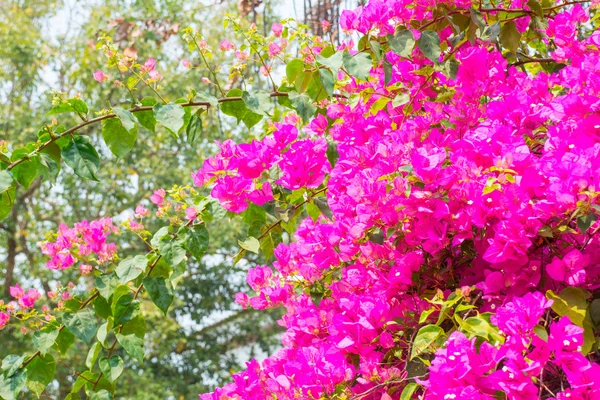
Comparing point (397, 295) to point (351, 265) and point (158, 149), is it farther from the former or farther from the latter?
point (158, 149)

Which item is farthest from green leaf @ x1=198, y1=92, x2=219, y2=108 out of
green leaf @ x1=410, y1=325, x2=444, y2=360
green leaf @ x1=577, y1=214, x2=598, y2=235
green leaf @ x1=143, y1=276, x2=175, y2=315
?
green leaf @ x1=577, y1=214, x2=598, y2=235

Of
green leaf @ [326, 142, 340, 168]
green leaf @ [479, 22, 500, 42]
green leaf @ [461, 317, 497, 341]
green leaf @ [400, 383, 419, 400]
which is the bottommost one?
green leaf @ [400, 383, 419, 400]

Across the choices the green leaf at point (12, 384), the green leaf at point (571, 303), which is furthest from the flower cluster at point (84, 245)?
the green leaf at point (571, 303)

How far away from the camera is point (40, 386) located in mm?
1412

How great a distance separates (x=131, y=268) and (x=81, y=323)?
0.15 metres

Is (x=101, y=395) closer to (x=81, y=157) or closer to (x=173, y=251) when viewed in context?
(x=173, y=251)

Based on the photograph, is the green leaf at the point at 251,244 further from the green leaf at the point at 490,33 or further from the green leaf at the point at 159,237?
the green leaf at the point at 490,33

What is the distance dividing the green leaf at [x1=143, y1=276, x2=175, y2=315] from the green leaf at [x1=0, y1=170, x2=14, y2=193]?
0.96 ft

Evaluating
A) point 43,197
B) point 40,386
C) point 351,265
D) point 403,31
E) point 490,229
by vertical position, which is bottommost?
point 43,197

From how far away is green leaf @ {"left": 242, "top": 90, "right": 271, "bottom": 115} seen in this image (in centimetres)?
130

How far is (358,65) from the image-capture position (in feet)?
3.95

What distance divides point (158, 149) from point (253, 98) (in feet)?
17.3

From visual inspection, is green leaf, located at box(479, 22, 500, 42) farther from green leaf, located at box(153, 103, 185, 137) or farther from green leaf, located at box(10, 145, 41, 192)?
green leaf, located at box(10, 145, 41, 192)

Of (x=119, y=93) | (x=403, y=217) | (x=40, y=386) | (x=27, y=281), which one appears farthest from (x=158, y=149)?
(x=403, y=217)
